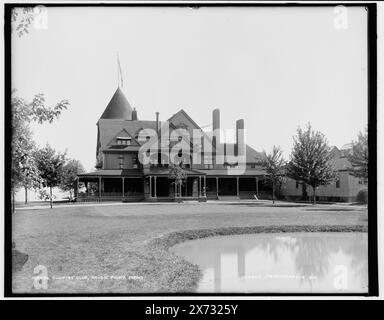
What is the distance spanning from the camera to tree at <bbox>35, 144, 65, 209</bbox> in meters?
8.50

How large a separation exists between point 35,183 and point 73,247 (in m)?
2.28

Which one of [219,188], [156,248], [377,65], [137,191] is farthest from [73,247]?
[219,188]

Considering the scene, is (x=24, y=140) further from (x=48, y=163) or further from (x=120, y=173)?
(x=120, y=173)

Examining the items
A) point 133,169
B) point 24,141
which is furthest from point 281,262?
point 133,169

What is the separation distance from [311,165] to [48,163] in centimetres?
1451

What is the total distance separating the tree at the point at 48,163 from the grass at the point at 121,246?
3.06 feet

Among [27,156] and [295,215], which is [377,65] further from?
[295,215]

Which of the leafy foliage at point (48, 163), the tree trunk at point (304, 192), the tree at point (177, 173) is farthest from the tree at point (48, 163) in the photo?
the tree at point (177, 173)

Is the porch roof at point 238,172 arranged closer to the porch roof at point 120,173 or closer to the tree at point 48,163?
the porch roof at point 120,173

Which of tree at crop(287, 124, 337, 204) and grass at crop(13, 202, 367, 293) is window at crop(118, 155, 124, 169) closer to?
grass at crop(13, 202, 367, 293)

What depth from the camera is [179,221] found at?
573 inches

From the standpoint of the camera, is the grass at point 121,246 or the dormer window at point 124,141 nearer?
the grass at point 121,246

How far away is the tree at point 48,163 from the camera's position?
850cm

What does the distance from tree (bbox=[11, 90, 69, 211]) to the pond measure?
3642mm
